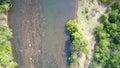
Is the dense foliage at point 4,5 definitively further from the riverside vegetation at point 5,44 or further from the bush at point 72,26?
the bush at point 72,26

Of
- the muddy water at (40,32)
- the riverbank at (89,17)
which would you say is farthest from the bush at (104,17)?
the muddy water at (40,32)

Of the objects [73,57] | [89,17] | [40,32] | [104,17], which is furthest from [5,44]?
[104,17]

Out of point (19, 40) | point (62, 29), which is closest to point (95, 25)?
point (62, 29)

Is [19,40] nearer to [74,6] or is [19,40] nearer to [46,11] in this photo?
[46,11]

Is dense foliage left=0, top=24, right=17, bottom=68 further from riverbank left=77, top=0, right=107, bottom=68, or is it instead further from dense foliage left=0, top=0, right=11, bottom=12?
riverbank left=77, top=0, right=107, bottom=68

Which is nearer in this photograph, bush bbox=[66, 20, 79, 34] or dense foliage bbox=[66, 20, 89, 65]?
dense foliage bbox=[66, 20, 89, 65]

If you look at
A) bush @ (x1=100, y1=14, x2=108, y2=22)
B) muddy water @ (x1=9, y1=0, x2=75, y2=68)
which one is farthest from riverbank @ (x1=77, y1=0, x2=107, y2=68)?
muddy water @ (x1=9, y1=0, x2=75, y2=68)

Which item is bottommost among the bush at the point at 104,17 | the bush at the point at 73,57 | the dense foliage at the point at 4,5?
the bush at the point at 73,57
